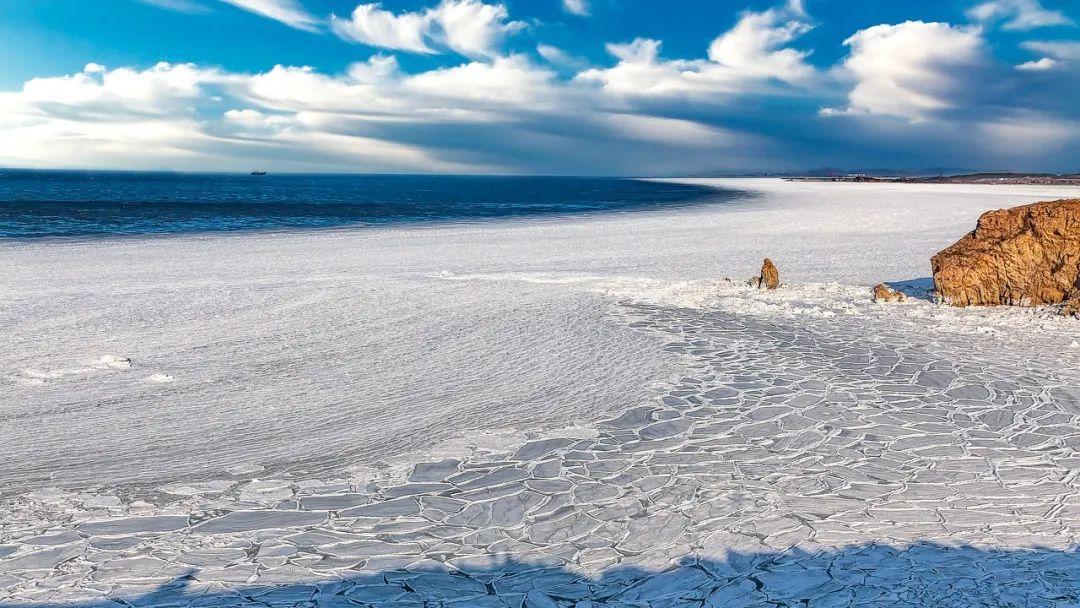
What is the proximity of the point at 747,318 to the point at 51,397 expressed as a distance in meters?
7.36

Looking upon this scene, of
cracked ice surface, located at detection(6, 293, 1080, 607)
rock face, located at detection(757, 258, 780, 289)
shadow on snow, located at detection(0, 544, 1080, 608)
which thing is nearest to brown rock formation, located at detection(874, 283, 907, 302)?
rock face, located at detection(757, 258, 780, 289)

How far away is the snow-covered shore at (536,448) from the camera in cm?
378

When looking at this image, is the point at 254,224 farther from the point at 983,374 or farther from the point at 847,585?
the point at 847,585

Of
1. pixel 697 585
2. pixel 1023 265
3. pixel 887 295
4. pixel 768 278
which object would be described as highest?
pixel 1023 265

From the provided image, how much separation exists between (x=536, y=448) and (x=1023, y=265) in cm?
831

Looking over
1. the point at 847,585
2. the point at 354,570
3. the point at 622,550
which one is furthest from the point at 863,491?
the point at 354,570

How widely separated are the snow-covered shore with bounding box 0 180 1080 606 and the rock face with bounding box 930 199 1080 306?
0.60 m

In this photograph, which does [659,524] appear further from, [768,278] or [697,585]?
[768,278]

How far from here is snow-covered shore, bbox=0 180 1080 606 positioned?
3779 mm

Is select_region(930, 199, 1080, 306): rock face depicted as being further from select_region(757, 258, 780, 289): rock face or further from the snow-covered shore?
select_region(757, 258, 780, 289): rock face

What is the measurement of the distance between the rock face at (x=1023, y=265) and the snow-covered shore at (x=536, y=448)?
60 centimetres

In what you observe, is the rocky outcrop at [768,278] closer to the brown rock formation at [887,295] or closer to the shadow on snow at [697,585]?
the brown rock formation at [887,295]

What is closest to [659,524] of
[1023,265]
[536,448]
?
[536,448]

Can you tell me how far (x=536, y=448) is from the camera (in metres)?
5.54
